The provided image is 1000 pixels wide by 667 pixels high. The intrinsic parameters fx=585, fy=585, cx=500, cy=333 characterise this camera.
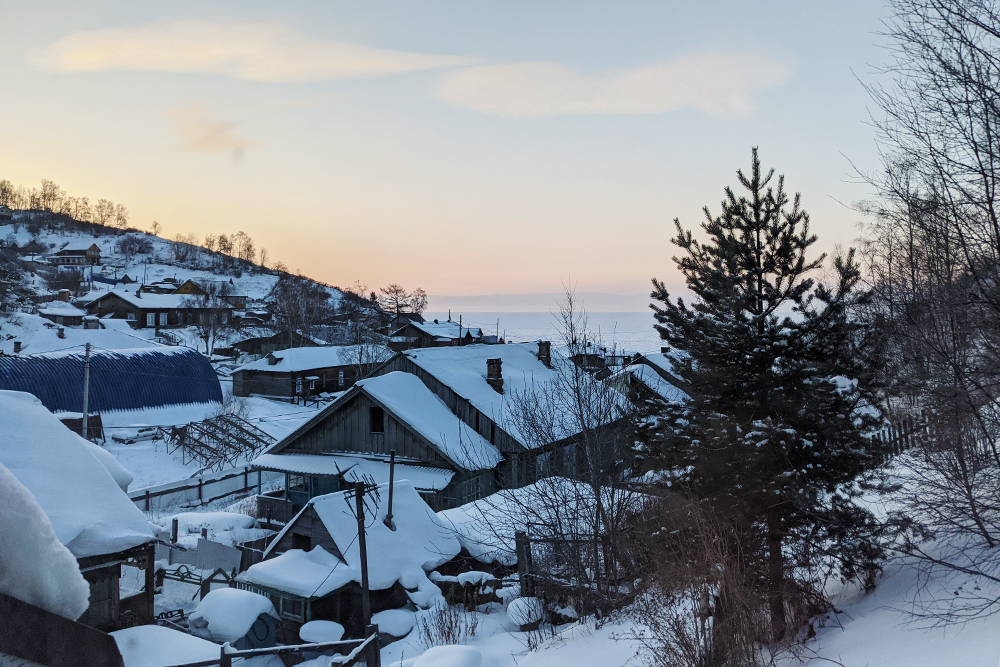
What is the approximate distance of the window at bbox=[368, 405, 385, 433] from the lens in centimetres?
2458

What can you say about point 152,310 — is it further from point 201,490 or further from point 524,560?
point 524,560

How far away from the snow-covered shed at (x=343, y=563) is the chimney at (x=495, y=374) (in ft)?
33.1

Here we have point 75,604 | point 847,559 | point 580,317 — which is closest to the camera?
point 75,604

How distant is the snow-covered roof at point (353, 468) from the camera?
22297 mm

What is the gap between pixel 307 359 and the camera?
55312mm

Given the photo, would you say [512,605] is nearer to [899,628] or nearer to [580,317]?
[580,317]

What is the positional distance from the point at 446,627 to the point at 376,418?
1202cm

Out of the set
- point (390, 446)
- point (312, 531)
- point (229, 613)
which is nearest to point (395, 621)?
point (312, 531)

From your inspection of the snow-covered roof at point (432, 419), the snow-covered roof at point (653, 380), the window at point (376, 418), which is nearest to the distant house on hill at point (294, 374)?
the snow-covered roof at point (653, 380)

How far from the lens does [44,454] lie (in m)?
11.1

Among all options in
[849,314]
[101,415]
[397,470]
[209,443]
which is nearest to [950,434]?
[849,314]

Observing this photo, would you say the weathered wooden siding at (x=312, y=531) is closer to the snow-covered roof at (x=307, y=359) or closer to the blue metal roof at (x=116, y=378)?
the blue metal roof at (x=116, y=378)

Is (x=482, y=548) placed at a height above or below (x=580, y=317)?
below

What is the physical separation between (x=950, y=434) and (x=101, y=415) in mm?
44874
